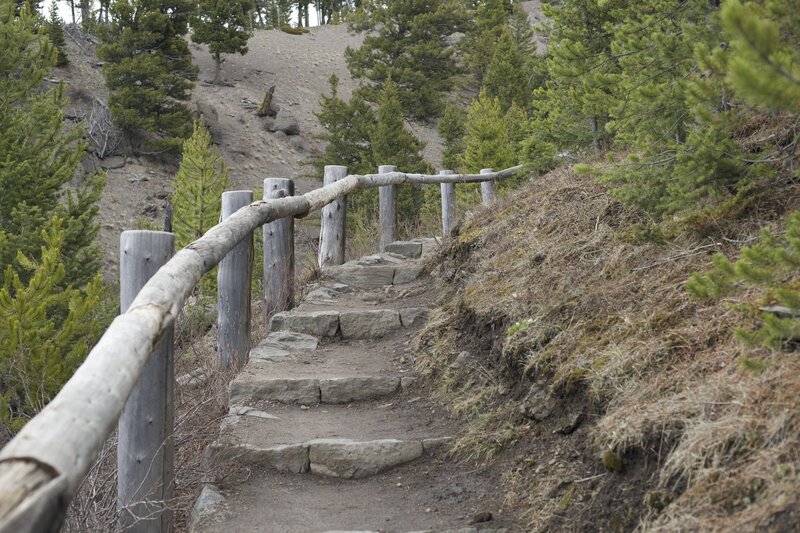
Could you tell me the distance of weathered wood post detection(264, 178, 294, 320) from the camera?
7484mm

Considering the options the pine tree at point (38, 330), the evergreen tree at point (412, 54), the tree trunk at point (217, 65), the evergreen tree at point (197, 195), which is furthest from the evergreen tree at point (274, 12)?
the pine tree at point (38, 330)

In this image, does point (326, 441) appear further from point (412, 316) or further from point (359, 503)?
point (412, 316)

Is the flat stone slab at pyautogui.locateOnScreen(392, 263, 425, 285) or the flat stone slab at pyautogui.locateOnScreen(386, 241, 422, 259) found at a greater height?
the flat stone slab at pyautogui.locateOnScreen(386, 241, 422, 259)

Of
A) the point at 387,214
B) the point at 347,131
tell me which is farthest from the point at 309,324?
the point at 347,131

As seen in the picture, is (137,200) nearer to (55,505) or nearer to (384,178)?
(384,178)

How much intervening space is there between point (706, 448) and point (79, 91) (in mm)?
38306

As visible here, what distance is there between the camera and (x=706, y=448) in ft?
9.48

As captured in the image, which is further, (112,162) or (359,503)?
(112,162)

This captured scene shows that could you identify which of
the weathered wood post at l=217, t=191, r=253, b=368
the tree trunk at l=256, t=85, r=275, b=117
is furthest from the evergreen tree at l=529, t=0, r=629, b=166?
the tree trunk at l=256, t=85, r=275, b=117

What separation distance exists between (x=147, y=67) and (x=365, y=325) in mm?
27867

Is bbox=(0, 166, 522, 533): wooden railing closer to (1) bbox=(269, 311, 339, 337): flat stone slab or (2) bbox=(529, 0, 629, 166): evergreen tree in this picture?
(1) bbox=(269, 311, 339, 337): flat stone slab

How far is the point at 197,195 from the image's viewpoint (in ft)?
65.9

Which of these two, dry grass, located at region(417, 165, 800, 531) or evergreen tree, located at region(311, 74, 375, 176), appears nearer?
dry grass, located at region(417, 165, 800, 531)

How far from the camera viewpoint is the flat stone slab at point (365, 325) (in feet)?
23.6
